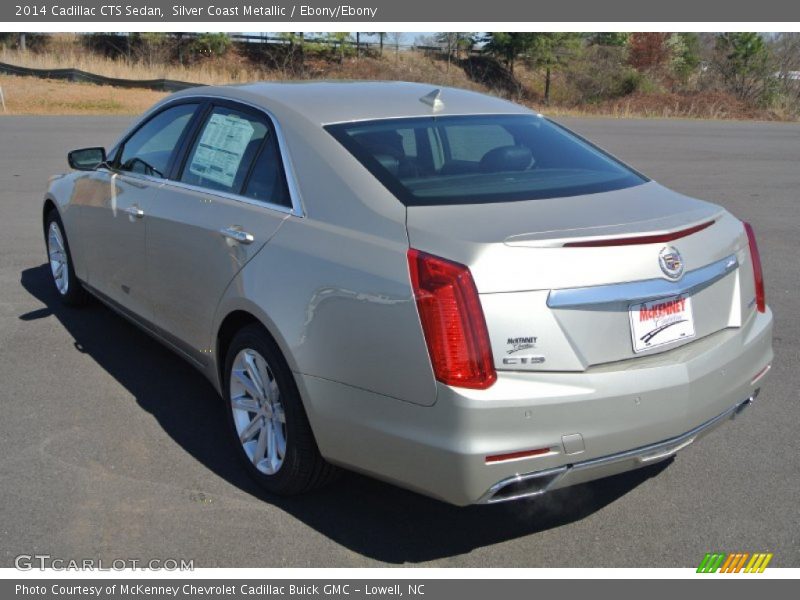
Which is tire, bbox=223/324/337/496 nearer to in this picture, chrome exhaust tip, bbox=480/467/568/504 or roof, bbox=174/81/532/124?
chrome exhaust tip, bbox=480/467/568/504

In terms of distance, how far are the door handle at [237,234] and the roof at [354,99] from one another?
58 cm

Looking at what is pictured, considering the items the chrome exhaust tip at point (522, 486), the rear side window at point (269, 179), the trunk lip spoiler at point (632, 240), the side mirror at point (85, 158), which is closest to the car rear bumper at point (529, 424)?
the chrome exhaust tip at point (522, 486)

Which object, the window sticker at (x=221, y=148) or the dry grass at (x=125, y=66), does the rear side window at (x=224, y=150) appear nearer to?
the window sticker at (x=221, y=148)

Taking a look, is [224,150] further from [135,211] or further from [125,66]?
[125,66]

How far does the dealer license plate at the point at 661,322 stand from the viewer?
321 centimetres

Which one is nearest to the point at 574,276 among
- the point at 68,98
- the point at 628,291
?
the point at 628,291

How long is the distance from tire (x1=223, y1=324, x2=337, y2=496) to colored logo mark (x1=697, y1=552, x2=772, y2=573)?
1.56m

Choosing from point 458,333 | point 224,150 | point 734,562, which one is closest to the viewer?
point 458,333

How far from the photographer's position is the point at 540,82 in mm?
54344

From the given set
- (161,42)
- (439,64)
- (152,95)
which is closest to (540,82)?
(439,64)

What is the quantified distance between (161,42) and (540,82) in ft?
74.0

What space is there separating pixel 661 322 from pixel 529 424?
2.21 ft

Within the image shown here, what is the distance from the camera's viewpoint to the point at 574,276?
10.1 feet

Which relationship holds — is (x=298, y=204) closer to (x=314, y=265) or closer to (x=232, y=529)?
(x=314, y=265)
